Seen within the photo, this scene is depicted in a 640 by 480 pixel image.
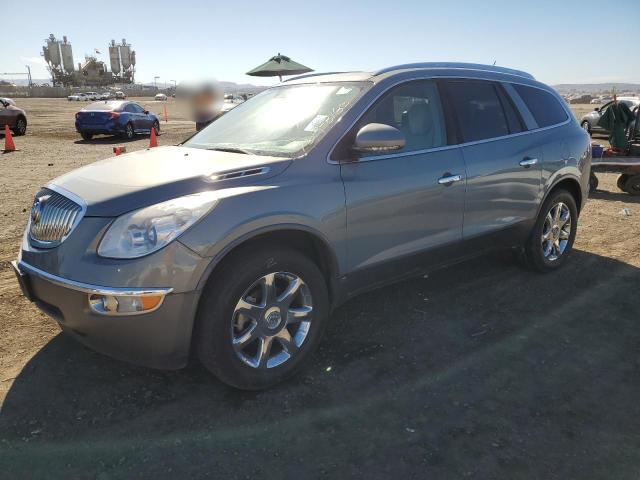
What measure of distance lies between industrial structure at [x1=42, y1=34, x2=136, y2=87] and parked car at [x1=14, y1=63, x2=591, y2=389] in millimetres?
125453

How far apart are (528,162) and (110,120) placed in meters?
17.3

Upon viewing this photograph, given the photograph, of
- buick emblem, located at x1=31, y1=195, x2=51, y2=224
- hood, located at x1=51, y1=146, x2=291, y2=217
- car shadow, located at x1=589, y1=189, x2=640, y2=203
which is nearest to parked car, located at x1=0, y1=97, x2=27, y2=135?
hood, located at x1=51, y1=146, x2=291, y2=217

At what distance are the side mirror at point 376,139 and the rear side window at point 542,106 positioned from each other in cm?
205

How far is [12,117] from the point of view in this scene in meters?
18.9

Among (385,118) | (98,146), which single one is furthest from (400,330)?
(98,146)

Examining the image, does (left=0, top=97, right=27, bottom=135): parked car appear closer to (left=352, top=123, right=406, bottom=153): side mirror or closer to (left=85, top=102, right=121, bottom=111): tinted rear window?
(left=85, top=102, right=121, bottom=111): tinted rear window

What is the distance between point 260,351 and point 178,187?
1.03 meters

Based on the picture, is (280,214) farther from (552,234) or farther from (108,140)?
(108,140)

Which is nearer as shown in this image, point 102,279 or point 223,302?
point 102,279

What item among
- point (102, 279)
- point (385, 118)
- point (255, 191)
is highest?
point (385, 118)

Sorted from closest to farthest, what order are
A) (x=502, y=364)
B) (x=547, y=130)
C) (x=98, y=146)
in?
1. (x=502, y=364)
2. (x=547, y=130)
3. (x=98, y=146)

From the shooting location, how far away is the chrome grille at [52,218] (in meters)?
2.74

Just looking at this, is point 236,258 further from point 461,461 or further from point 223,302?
point 461,461

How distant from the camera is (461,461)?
2430 millimetres
